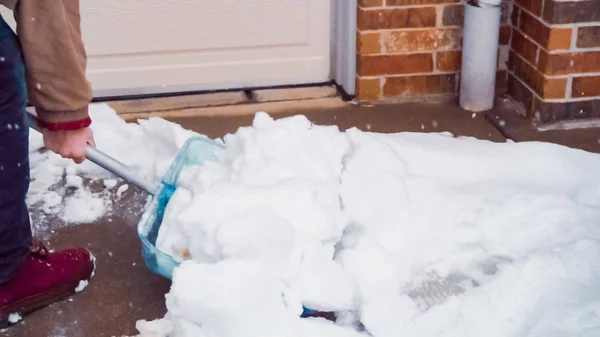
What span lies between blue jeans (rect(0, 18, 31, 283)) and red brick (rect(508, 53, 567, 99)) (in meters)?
1.80

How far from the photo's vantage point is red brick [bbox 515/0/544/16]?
103 inches

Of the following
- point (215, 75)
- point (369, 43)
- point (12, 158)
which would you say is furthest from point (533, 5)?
point (12, 158)

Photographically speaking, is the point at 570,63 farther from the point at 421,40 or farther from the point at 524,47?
the point at 421,40

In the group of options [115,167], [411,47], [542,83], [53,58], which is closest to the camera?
[53,58]

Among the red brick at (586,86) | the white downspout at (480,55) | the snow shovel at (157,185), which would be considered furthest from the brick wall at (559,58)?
the snow shovel at (157,185)

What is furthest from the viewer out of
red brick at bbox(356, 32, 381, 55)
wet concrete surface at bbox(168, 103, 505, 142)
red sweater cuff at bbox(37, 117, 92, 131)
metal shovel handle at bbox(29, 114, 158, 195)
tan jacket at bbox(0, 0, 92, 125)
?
red brick at bbox(356, 32, 381, 55)

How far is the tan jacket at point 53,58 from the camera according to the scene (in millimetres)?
1427

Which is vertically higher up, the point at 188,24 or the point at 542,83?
the point at 188,24

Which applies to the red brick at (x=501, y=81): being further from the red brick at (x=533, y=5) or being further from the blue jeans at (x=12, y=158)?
the blue jeans at (x=12, y=158)

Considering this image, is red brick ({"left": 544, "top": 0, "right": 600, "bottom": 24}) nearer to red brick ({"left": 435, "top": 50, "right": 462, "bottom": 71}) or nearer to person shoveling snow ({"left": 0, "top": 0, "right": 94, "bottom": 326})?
red brick ({"left": 435, "top": 50, "right": 462, "bottom": 71})

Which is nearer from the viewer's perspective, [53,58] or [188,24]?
[53,58]

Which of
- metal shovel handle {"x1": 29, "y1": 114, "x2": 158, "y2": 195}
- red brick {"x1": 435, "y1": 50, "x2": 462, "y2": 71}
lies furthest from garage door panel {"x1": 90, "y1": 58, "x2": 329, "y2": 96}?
metal shovel handle {"x1": 29, "y1": 114, "x2": 158, "y2": 195}

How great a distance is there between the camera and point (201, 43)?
9.55ft

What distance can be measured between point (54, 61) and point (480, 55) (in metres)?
1.75
